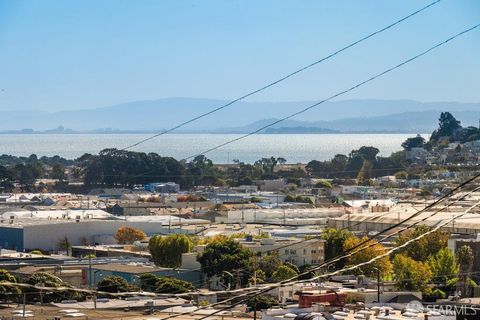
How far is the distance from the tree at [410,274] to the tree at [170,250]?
3.99 meters

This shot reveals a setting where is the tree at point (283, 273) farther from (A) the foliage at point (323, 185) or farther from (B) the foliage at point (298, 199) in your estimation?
(A) the foliage at point (323, 185)

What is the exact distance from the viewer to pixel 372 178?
56.3 meters

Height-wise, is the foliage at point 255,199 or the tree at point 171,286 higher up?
the foliage at point 255,199

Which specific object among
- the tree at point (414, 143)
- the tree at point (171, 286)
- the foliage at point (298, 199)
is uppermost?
the tree at point (414, 143)

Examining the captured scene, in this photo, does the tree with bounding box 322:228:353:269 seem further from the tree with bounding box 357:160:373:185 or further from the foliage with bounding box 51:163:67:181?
the foliage with bounding box 51:163:67:181

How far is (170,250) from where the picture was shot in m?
19.9

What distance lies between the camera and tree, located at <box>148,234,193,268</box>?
1969 cm

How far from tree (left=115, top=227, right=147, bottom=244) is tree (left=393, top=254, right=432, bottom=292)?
372 inches

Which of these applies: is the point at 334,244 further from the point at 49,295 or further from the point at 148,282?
the point at 49,295

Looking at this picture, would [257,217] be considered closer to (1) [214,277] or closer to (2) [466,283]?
(1) [214,277]

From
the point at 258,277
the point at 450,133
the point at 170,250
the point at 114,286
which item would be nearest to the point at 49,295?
the point at 114,286

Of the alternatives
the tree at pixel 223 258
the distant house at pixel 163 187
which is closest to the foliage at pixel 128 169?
the distant house at pixel 163 187

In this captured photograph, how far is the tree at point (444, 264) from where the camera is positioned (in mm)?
16047

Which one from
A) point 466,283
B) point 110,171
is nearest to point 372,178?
point 110,171
